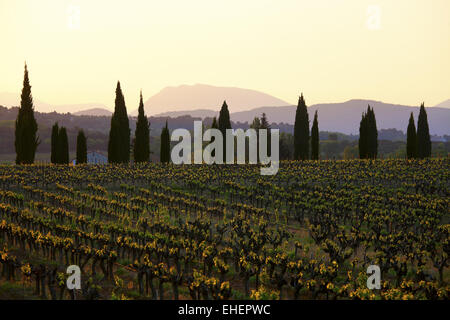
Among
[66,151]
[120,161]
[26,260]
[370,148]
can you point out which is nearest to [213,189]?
[26,260]

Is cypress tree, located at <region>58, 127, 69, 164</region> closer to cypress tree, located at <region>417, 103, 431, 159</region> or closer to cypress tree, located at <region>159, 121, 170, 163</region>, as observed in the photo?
cypress tree, located at <region>159, 121, 170, 163</region>

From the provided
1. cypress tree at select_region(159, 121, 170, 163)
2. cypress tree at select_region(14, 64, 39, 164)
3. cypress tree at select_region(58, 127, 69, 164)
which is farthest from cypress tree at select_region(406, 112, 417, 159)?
cypress tree at select_region(14, 64, 39, 164)

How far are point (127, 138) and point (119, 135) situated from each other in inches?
82.9

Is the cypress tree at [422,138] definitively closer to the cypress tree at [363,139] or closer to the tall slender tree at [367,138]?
the tall slender tree at [367,138]

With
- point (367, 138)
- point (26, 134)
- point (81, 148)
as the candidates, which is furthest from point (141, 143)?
point (367, 138)

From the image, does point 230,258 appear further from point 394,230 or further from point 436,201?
point 436,201

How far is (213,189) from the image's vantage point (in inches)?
1534

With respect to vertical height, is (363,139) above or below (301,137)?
below

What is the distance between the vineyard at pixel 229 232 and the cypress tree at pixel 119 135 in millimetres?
12171

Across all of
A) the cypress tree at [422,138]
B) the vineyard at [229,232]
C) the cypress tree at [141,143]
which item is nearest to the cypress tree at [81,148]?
the cypress tree at [141,143]

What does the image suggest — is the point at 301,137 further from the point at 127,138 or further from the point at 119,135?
the point at 119,135

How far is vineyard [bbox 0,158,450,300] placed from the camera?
18.8m

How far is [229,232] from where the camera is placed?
2864 centimetres
